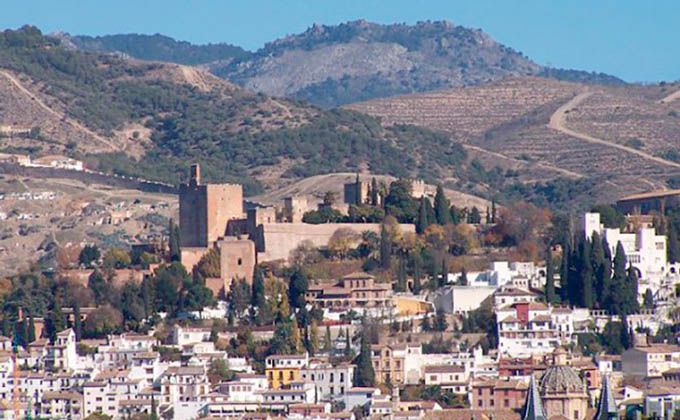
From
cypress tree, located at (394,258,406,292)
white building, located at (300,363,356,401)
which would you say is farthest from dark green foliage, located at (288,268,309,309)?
white building, located at (300,363,356,401)

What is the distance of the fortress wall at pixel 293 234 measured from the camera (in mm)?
73812

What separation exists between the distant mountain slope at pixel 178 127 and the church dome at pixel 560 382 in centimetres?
5310

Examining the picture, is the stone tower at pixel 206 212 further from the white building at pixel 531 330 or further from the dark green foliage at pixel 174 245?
the white building at pixel 531 330

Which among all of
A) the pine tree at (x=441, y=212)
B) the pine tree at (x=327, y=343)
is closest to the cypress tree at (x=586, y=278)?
the pine tree at (x=327, y=343)

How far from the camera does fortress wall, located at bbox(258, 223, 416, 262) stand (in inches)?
2906

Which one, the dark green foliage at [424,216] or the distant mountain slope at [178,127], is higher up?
the distant mountain slope at [178,127]

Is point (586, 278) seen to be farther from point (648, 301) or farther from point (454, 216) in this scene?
point (454, 216)

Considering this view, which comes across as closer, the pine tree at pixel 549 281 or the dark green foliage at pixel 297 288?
the pine tree at pixel 549 281

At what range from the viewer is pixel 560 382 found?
60469 mm

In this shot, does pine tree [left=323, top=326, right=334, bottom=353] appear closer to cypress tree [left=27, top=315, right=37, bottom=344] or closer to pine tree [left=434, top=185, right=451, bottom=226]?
cypress tree [left=27, top=315, right=37, bottom=344]

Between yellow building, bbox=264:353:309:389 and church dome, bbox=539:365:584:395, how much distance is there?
7.60 meters

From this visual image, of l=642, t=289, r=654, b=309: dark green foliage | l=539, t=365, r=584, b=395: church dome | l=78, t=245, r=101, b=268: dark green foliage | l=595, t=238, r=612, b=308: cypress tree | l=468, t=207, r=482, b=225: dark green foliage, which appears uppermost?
l=468, t=207, r=482, b=225: dark green foliage

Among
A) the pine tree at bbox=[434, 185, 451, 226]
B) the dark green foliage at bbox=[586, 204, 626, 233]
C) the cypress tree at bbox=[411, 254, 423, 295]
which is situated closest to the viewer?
the cypress tree at bbox=[411, 254, 423, 295]

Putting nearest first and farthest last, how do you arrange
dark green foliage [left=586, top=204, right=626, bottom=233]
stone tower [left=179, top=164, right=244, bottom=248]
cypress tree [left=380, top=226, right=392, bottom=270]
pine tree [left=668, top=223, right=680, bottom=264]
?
cypress tree [left=380, top=226, right=392, bottom=270], pine tree [left=668, top=223, right=680, bottom=264], stone tower [left=179, top=164, right=244, bottom=248], dark green foliage [left=586, top=204, right=626, bottom=233]
